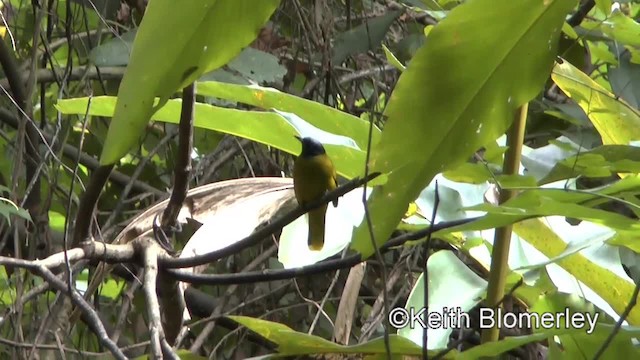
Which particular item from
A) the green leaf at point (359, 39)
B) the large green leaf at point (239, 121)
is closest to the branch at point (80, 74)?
the green leaf at point (359, 39)

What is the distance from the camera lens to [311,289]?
7.75 feet

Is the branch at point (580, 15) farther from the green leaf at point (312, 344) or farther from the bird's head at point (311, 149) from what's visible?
the green leaf at point (312, 344)

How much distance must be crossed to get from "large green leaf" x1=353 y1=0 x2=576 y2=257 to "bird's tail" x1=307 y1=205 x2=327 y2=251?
0.49 meters

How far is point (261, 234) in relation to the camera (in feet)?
3.30

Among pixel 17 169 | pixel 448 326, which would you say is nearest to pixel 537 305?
pixel 448 326

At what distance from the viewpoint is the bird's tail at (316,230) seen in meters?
1.42

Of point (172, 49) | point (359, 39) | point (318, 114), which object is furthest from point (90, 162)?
point (172, 49)

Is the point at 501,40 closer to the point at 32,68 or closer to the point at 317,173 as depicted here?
the point at 317,173

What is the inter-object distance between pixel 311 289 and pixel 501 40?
1.52m

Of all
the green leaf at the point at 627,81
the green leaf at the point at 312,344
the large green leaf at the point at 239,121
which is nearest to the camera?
the green leaf at the point at 312,344

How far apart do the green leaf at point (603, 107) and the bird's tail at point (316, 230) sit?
49cm

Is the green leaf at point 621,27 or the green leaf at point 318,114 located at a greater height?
the green leaf at point 621,27

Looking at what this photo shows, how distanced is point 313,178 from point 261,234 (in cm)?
82

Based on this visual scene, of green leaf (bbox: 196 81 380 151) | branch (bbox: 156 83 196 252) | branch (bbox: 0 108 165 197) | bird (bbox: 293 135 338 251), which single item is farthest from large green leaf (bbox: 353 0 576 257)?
branch (bbox: 0 108 165 197)
